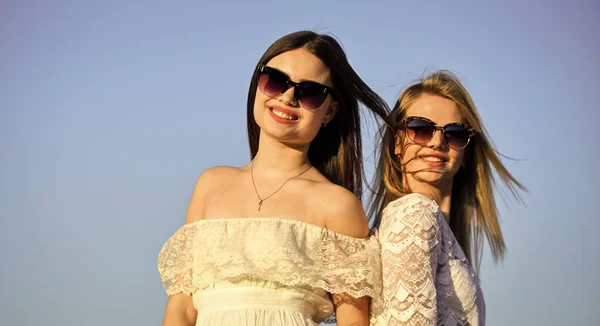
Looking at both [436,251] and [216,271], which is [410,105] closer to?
[436,251]

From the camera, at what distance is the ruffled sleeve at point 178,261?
20.3 ft

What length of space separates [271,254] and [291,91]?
3.65ft

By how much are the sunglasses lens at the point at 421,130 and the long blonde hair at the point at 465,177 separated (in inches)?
7.2

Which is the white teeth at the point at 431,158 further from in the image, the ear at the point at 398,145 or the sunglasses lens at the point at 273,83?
the sunglasses lens at the point at 273,83

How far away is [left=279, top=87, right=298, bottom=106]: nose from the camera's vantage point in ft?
20.2

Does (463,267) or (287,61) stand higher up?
(287,61)

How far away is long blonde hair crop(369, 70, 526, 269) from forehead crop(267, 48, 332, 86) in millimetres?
687

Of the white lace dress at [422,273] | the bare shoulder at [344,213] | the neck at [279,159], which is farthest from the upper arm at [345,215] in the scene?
the neck at [279,159]

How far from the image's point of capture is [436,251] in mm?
5891

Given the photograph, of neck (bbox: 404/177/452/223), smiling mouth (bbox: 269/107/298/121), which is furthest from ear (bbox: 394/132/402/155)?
smiling mouth (bbox: 269/107/298/121)

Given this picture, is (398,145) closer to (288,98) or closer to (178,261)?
(288,98)

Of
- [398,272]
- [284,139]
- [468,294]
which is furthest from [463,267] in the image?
[284,139]

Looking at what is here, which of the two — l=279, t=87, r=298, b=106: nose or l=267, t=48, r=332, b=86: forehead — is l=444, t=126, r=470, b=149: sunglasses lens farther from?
l=279, t=87, r=298, b=106: nose

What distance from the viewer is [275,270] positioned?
5.74 metres
